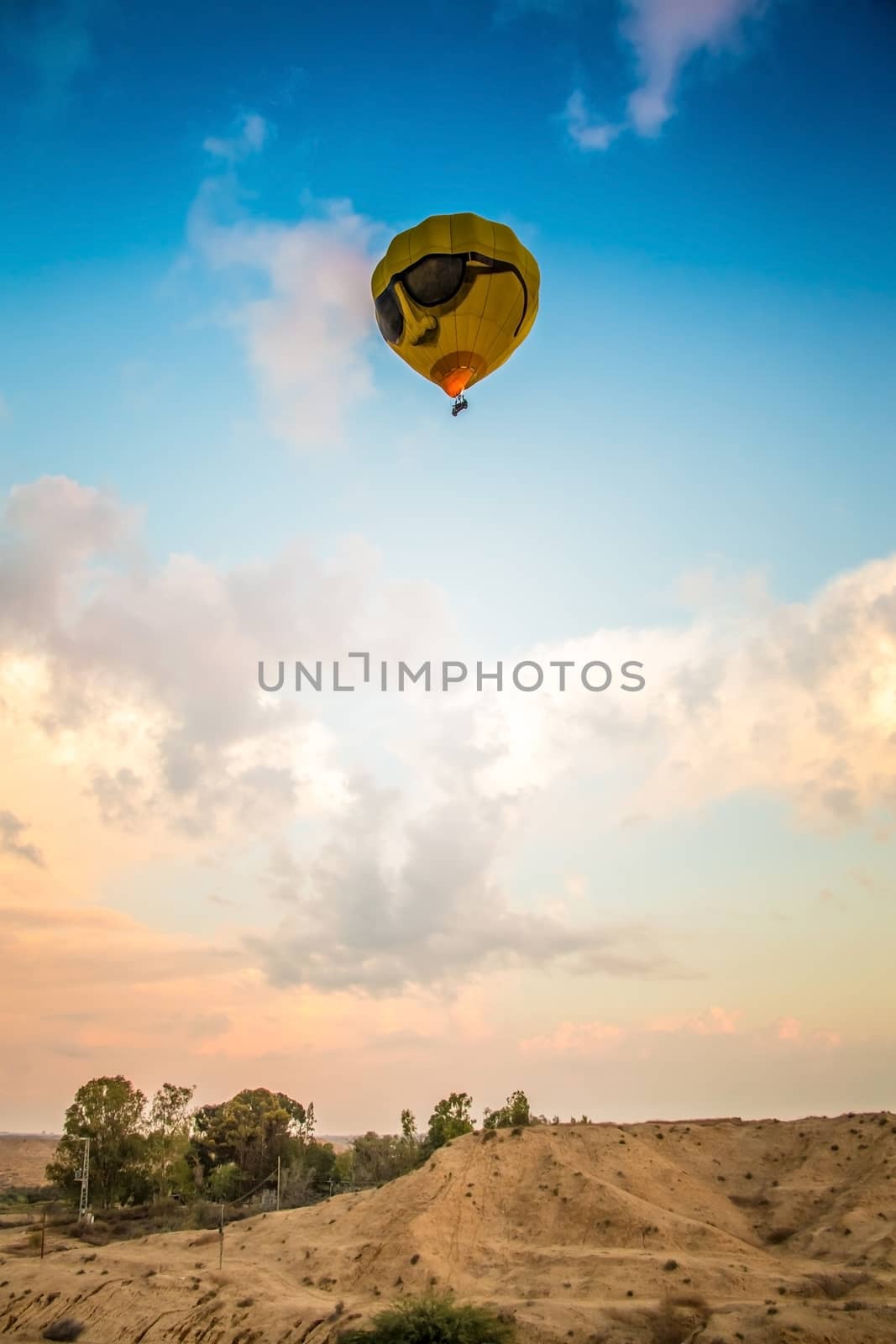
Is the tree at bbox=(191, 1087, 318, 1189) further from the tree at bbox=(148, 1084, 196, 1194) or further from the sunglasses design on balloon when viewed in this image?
the sunglasses design on balloon

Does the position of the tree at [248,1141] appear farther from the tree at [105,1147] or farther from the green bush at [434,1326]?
the green bush at [434,1326]

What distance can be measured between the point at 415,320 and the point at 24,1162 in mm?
151859

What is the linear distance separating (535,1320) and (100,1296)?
743 inches

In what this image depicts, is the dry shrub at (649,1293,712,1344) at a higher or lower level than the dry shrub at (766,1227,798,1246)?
lower

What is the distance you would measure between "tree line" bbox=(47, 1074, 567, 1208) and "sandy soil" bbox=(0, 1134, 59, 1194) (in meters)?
29.6

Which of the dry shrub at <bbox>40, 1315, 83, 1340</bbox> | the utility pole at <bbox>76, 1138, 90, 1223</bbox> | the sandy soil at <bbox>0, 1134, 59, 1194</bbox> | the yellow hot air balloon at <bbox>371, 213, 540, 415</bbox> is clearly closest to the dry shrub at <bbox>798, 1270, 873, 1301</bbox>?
the dry shrub at <bbox>40, 1315, 83, 1340</bbox>

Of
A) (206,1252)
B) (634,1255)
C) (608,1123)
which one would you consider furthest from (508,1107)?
(634,1255)

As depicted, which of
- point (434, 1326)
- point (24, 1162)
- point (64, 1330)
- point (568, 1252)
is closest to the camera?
point (434, 1326)

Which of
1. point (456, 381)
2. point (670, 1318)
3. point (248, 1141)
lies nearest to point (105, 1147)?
point (248, 1141)

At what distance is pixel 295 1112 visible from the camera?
86625mm

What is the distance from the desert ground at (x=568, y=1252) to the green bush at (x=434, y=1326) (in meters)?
1.20

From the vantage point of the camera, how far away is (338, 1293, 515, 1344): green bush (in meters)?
26.0

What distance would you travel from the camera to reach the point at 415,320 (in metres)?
30.5

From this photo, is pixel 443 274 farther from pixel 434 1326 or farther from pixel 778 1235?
pixel 778 1235
